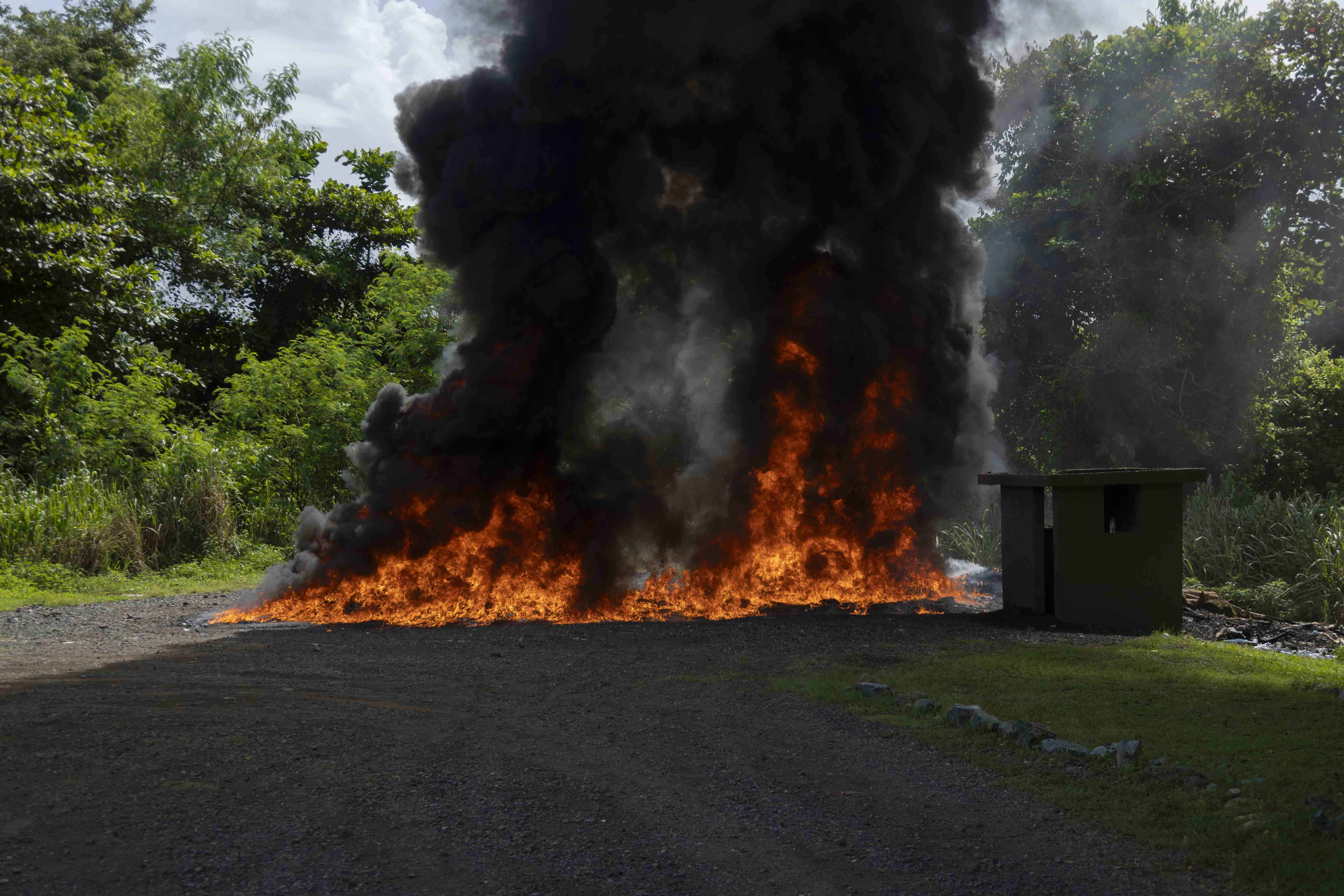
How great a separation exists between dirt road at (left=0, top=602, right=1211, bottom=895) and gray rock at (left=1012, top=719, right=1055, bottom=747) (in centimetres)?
52

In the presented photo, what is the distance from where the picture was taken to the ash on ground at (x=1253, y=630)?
9.59 meters

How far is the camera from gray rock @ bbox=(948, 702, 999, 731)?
219 inches

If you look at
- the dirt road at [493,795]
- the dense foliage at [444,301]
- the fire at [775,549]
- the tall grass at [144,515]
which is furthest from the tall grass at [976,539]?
the tall grass at [144,515]

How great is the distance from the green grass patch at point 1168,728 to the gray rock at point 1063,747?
0.06 metres

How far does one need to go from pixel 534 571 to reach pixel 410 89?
6416 millimetres

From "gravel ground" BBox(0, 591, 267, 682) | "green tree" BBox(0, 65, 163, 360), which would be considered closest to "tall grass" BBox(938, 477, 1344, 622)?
"gravel ground" BBox(0, 591, 267, 682)

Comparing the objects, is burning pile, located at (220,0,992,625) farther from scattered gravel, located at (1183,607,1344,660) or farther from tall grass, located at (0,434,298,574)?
tall grass, located at (0,434,298,574)

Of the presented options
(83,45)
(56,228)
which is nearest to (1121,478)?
(56,228)

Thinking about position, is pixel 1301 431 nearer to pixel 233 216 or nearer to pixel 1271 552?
→ pixel 1271 552

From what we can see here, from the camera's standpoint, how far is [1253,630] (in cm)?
1023

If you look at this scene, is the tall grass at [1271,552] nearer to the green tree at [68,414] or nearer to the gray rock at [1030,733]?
the gray rock at [1030,733]

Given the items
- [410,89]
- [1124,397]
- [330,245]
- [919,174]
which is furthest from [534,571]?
[330,245]

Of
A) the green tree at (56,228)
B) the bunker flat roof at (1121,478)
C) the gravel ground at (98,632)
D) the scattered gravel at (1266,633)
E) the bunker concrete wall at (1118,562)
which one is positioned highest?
the green tree at (56,228)

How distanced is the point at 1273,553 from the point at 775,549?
275 inches
